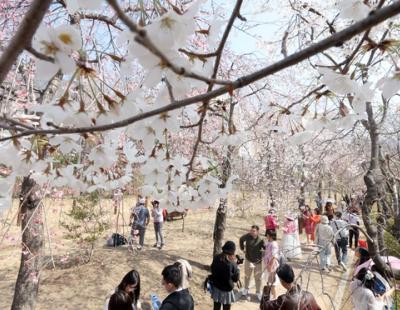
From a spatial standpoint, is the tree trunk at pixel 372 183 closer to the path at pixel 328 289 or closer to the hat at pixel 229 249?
the path at pixel 328 289

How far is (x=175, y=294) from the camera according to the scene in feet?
10.8

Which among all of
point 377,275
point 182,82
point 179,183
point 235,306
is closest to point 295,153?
point 235,306

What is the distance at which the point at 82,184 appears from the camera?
1785 millimetres

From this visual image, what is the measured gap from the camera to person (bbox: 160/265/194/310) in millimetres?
3213

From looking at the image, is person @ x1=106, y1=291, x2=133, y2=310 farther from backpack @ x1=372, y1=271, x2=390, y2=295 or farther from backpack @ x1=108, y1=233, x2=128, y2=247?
backpack @ x1=108, y1=233, x2=128, y2=247

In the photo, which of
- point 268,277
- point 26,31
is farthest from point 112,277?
point 26,31

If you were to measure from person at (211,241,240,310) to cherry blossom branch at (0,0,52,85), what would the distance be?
4.68 m

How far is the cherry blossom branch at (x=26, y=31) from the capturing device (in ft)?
1.52

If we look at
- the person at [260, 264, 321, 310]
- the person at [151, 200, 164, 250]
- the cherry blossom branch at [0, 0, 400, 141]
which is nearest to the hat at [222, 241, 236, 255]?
the person at [260, 264, 321, 310]

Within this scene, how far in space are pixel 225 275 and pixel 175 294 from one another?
1.72 metres

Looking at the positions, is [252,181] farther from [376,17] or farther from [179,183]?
[376,17]

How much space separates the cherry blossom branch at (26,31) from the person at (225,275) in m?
4.68

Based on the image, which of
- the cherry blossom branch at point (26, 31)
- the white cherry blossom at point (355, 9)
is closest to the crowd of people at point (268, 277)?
the white cherry blossom at point (355, 9)

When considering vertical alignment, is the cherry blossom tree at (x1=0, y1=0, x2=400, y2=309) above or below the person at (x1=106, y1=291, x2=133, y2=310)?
above
